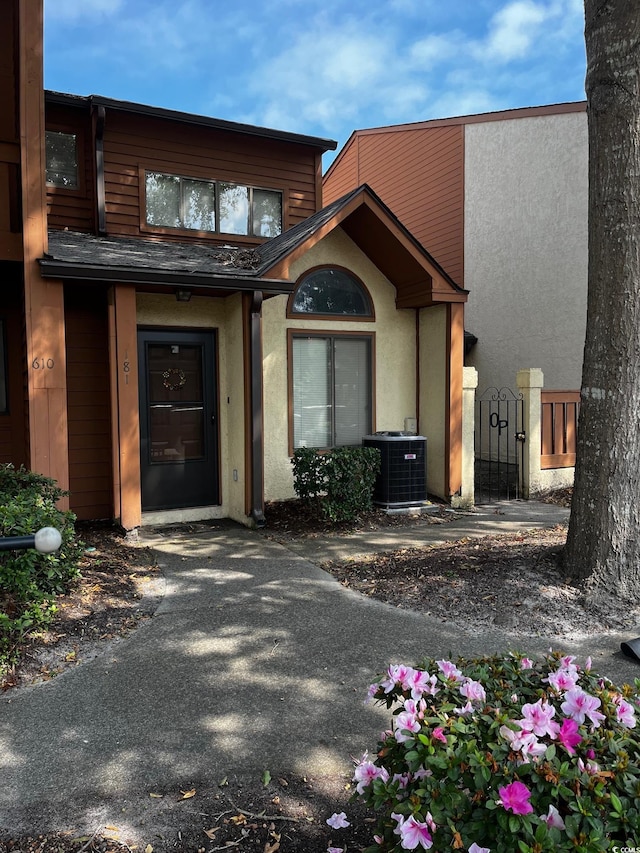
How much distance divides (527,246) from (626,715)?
1249 centimetres

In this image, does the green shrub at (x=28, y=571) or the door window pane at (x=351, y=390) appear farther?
the door window pane at (x=351, y=390)

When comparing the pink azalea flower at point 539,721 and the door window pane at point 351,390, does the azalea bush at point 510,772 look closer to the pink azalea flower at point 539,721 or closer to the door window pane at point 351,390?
the pink azalea flower at point 539,721

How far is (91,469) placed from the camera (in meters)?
8.03

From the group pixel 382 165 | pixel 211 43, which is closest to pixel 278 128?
pixel 211 43

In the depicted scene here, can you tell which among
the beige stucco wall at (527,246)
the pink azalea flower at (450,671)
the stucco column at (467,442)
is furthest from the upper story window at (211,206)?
the pink azalea flower at (450,671)

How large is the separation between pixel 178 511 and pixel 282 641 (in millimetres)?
4107

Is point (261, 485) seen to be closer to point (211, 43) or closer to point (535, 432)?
point (535, 432)

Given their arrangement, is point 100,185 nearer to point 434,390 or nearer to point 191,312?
point 191,312

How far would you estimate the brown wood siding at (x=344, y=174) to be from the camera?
1841 centimetres

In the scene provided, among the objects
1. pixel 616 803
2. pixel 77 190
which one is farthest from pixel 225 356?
pixel 616 803

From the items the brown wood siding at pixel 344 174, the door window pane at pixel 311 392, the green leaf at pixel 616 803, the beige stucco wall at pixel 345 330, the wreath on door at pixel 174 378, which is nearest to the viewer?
the green leaf at pixel 616 803

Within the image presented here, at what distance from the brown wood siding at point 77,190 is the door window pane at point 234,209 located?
1.94 metres

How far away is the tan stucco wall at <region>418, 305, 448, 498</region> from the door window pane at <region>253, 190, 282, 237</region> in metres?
2.82

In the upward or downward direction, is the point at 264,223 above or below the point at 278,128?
below
